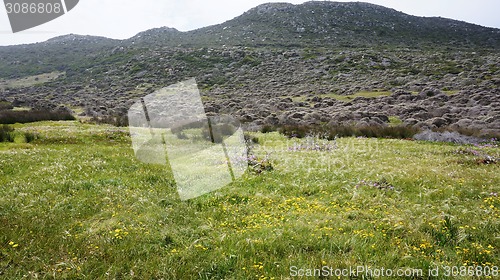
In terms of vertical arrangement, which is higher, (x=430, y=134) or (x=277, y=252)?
(x=277, y=252)

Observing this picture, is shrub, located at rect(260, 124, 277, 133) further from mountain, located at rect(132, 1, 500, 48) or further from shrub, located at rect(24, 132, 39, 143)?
mountain, located at rect(132, 1, 500, 48)

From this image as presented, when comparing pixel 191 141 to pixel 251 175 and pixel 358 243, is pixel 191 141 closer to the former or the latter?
pixel 251 175

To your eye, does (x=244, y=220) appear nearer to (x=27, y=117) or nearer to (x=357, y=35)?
(x=27, y=117)

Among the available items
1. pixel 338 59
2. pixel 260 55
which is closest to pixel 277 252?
pixel 338 59

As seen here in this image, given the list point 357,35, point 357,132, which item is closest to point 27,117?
point 357,132

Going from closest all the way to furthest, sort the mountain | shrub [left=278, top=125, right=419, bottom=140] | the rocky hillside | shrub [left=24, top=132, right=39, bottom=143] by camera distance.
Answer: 1. shrub [left=24, top=132, right=39, bottom=143]
2. shrub [left=278, top=125, right=419, bottom=140]
3. the rocky hillside
4. the mountain

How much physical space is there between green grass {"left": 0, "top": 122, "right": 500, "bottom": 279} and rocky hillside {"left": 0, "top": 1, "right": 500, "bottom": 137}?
21.7m

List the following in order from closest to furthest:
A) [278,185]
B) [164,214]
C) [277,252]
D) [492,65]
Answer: [277,252] → [164,214] → [278,185] → [492,65]

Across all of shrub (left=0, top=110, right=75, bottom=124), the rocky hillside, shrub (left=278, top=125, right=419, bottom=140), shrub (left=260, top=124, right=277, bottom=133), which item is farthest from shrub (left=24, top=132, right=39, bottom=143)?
the rocky hillside

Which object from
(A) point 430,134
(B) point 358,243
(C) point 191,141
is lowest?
(A) point 430,134

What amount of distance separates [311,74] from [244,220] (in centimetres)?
10319

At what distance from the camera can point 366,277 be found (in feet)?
18.7

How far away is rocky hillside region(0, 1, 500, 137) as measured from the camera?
45.3 meters

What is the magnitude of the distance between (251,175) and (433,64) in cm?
10516
